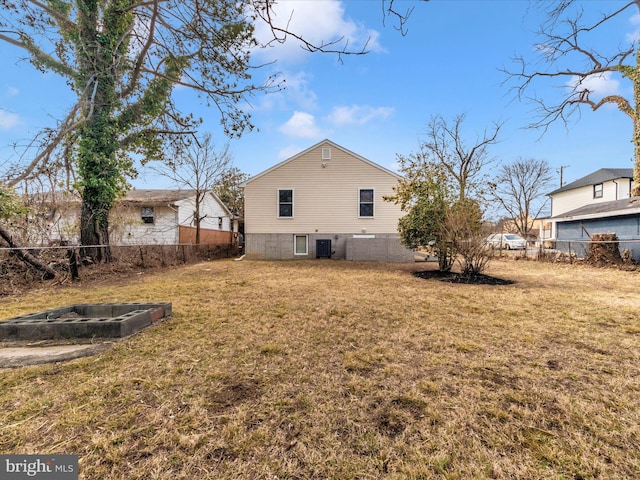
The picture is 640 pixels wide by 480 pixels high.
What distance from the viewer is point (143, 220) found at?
17.0 meters

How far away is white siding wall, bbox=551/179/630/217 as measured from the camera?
19.2 meters

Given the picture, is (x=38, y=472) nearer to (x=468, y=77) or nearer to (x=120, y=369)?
(x=120, y=369)

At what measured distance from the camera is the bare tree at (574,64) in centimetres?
655

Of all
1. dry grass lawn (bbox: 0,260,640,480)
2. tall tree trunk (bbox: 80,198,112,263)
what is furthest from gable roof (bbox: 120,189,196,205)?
A: dry grass lawn (bbox: 0,260,640,480)

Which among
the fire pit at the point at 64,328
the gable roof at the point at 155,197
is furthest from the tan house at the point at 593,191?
the gable roof at the point at 155,197

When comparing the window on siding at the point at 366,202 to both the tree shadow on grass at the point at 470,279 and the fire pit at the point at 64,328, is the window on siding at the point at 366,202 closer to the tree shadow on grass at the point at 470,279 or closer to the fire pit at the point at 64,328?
the tree shadow on grass at the point at 470,279

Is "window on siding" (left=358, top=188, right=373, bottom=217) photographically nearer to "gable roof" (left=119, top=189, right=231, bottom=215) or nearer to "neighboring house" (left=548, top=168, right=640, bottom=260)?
"neighboring house" (left=548, top=168, right=640, bottom=260)

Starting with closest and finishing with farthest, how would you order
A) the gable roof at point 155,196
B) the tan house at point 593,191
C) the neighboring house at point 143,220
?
the neighboring house at point 143,220, the gable roof at point 155,196, the tan house at point 593,191

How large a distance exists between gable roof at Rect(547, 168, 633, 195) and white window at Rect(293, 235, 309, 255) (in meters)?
23.2

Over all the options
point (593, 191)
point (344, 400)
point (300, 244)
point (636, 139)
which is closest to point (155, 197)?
point (300, 244)

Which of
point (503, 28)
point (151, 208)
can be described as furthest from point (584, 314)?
point (151, 208)

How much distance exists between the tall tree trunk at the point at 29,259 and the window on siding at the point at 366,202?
489 inches

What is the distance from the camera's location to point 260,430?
1784 millimetres

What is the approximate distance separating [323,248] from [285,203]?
10.8 ft
